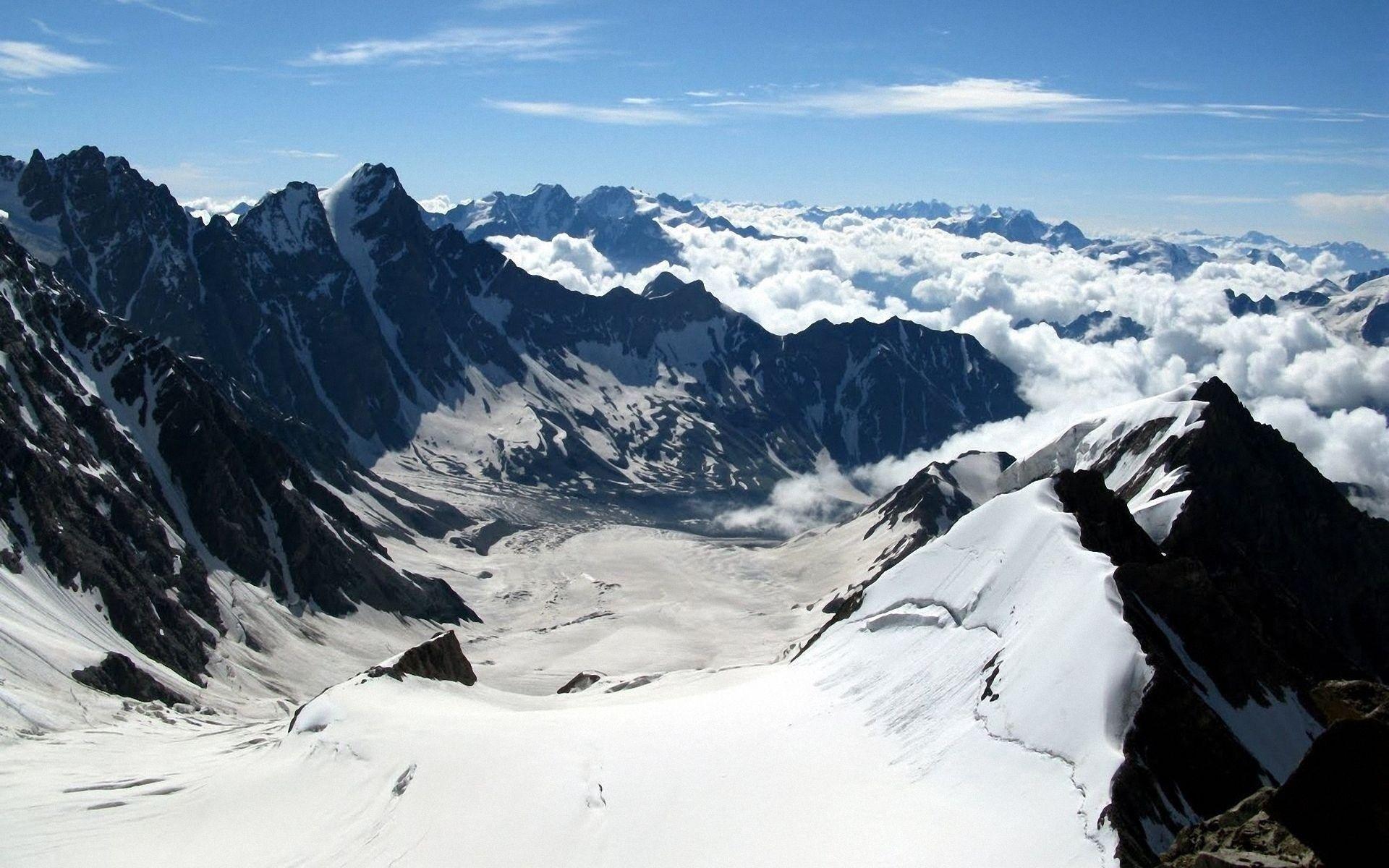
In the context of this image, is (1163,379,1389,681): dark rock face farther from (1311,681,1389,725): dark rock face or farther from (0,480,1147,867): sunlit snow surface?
(1311,681,1389,725): dark rock face

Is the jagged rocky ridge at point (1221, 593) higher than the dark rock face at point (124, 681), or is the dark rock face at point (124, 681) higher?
the jagged rocky ridge at point (1221, 593)

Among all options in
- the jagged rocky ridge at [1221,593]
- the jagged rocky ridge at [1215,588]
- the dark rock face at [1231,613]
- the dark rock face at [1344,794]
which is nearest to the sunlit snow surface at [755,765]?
the dark rock face at [1231,613]

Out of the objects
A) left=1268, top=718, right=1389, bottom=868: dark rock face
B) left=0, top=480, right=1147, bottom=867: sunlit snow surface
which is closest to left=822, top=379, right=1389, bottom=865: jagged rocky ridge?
left=0, top=480, right=1147, bottom=867: sunlit snow surface

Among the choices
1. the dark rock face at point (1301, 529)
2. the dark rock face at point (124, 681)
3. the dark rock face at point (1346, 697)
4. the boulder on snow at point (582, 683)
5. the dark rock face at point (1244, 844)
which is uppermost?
the dark rock face at point (1244, 844)

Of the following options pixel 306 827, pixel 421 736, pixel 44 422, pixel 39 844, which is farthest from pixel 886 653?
pixel 44 422

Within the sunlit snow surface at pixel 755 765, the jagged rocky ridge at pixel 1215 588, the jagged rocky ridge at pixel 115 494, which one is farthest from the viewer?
the jagged rocky ridge at pixel 115 494

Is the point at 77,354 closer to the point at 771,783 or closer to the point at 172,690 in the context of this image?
the point at 172,690

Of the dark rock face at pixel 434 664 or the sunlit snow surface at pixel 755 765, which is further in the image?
the dark rock face at pixel 434 664

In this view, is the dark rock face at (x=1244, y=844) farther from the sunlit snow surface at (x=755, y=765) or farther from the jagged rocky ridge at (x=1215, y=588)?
the sunlit snow surface at (x=755, y=765)
